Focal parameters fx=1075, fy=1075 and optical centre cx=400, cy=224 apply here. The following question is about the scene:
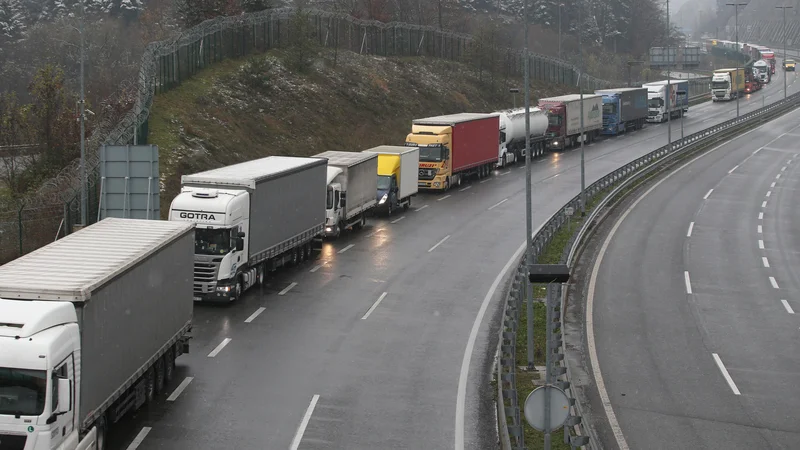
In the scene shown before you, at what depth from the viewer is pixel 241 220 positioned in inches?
1213

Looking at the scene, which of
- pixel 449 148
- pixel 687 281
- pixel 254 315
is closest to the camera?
pixel 254 315

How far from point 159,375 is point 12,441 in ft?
23.1

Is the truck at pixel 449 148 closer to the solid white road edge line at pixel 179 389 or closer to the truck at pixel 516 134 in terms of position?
the truck at pixel 516 134

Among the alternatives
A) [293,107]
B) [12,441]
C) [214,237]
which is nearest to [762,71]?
[293,107]

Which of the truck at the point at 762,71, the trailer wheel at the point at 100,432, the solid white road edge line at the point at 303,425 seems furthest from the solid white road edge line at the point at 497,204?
the truck at the point at 762,71

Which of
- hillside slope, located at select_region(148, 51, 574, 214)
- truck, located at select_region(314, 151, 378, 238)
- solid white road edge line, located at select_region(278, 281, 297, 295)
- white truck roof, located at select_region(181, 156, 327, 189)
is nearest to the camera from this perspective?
white truck roof, located at select_region(181, 156, 327, 189)

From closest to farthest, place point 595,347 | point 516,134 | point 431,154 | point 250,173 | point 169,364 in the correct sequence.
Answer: point 169,364
point 595,347
point 250,173
point 431,154
point 516,134

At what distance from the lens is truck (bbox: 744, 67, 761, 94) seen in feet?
453

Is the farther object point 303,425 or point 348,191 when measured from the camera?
point 348,191

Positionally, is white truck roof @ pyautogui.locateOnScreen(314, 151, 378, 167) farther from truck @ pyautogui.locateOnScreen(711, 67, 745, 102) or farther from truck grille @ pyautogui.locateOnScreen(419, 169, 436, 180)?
truck @ pyautogui.locateOnScreen(711, 67, 745, 102)

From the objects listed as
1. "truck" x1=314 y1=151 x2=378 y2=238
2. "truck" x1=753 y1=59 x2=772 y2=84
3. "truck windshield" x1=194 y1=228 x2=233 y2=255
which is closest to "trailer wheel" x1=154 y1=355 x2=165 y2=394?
"truck windshield" x1=194 y1=228 x2=233 y2=255

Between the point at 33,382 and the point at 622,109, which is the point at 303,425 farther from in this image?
the point at 622,109

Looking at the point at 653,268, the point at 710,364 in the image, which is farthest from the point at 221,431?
the point at 653,268

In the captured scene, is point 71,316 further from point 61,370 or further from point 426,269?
point 426,269
